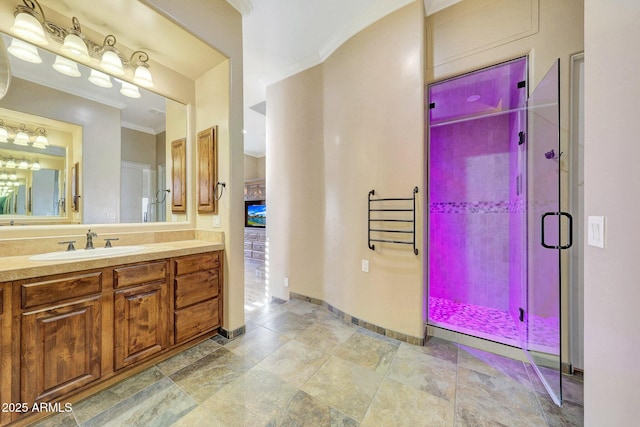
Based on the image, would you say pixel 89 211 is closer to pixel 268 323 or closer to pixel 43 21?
pixel 43 21

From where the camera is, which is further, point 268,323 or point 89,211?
point 268,323

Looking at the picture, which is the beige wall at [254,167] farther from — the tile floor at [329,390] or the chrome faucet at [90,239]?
the tile floor at [329,390]

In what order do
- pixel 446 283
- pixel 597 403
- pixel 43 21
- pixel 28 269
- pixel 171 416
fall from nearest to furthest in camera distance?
pixel 597 403 < pixel 28 269 < pixel 171 416 < pixel 43 21 < pixel 446 283

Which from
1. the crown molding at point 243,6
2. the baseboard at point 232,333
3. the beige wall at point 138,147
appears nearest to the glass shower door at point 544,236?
the baseboard at point 232,333

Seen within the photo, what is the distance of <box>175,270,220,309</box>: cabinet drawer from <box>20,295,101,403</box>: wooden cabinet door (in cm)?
51

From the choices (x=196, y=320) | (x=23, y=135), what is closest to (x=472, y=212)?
(x=196, y=320)

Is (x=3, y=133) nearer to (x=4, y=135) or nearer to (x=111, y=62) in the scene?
(x=4, y=135)

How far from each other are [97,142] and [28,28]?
31.3 inches

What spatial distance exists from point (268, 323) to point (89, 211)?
1934 mm

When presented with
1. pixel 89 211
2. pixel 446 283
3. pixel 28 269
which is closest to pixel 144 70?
pixel 89 211

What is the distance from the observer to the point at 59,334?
54.2 inches

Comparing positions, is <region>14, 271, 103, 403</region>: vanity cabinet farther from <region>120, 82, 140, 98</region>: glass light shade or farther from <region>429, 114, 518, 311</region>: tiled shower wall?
<region>429, 114, 518, 311</region>: tiled shower wall

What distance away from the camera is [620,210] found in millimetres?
812

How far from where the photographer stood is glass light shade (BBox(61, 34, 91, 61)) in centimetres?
175
